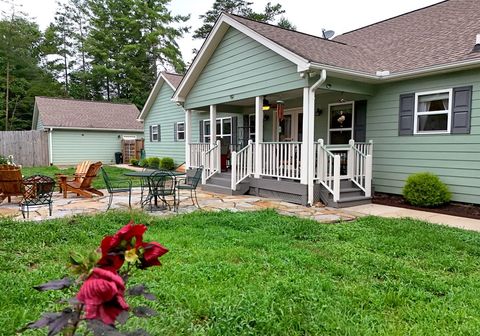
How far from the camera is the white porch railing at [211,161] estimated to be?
1008 centimetres

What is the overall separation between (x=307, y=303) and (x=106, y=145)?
20787 mm

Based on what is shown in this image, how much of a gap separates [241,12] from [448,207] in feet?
85.7

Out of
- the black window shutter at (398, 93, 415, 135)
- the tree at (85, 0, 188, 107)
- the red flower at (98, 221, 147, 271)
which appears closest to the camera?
the red flower at (98, 221, 147, 271)

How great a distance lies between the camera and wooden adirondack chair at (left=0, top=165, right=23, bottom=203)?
21.6ft

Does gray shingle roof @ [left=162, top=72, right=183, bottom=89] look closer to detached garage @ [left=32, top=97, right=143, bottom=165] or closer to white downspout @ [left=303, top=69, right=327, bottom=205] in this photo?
detached garage @ [left=32, top=97, right=143, bottom=165]

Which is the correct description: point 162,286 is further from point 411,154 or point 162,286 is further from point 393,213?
point 411,154

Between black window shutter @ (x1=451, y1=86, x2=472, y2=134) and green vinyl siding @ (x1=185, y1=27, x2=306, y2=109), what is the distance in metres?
3.10

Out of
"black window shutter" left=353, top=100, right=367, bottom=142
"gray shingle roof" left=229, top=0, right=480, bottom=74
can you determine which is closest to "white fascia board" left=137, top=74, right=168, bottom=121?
"gray shingle roof" left=229, top=0, right=480, bottom=74

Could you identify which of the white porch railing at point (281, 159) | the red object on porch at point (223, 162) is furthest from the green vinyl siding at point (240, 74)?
the red object on porch at point (223, 162)

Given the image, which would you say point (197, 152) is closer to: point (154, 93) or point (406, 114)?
point (406, 114)

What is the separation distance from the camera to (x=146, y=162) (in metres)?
17.3

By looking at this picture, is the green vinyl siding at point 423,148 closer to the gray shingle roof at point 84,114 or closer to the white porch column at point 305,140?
the white porch column at point 305,140

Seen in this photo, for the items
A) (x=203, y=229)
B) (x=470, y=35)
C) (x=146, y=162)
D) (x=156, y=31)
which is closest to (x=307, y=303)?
(x=203, y=229)

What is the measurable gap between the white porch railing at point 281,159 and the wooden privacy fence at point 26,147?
15731 millimetres
